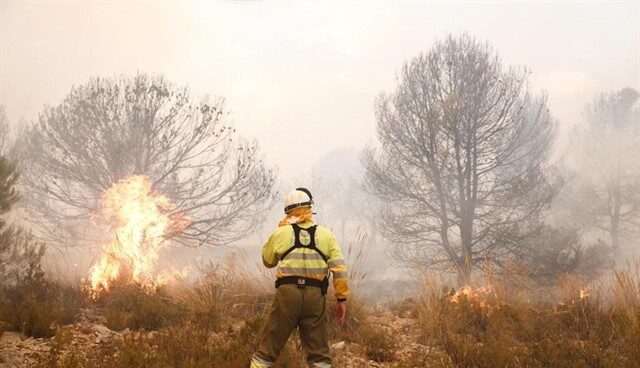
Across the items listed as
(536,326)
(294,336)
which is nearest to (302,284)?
(294,336)

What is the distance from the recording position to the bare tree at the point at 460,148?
11.5m

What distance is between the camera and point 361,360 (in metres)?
4.93

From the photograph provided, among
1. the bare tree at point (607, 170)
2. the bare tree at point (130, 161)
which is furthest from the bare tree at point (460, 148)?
the bare tree at point (607, 170)

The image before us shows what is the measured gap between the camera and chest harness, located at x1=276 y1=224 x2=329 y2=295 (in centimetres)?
378

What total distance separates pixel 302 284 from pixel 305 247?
332 millimetres

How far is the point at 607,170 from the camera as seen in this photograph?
2070 cm

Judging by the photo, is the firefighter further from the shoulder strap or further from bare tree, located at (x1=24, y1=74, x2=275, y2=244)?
bare tree, located at (x1=24, y1=74, x2=275, y2=244)

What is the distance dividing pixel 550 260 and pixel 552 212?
9.97 metres

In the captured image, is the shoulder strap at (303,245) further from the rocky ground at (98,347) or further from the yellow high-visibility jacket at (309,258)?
the rocky ground at (98,347)

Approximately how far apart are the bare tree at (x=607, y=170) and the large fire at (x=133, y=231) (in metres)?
18.2

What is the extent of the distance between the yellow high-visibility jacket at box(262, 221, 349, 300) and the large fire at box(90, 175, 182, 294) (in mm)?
4557

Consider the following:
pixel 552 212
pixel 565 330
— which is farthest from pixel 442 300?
pixel 552 212

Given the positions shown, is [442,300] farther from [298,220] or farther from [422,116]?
[422,116]

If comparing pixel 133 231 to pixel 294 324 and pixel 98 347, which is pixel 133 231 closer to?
pixel 98 347
